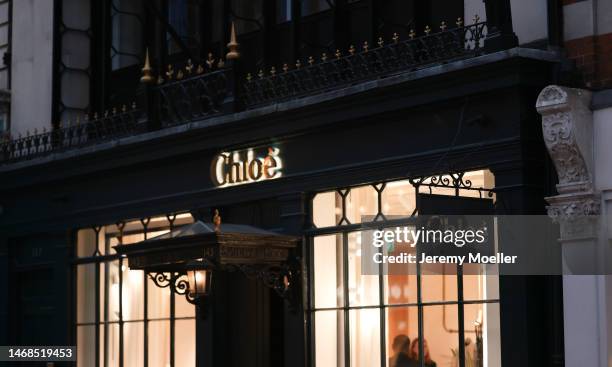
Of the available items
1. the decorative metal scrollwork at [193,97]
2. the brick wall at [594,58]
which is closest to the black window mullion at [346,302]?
the decorative metal scrollwork at [193,97]

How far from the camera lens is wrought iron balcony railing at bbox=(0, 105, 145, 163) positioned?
22.0 metres

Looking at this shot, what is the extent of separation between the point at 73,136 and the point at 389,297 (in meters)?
8.23

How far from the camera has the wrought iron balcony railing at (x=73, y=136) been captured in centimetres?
2195

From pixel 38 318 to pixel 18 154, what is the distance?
3152mm

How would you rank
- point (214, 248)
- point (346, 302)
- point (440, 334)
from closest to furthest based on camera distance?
point (440, 334) < point (214, 248) < point (346, 302)

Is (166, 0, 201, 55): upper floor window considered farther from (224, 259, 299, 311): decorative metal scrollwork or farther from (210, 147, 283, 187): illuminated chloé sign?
(224, 259, 299, 311): decorative metal scrollwork

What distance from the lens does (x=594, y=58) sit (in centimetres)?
1514

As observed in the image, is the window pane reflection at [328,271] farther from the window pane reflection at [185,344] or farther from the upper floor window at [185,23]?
the upper floor window at [185,23]

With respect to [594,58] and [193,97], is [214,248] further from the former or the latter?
[594,58]

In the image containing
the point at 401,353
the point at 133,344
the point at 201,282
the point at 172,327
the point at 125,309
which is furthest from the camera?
the point at 125,309

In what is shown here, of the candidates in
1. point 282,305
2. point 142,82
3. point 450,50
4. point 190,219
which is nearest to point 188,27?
point 142,82

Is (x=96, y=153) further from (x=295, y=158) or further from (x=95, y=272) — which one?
(x=295, y=158)

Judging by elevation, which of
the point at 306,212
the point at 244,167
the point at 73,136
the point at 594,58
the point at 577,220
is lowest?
the point at 577,220

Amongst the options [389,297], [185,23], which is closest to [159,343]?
[389,297]
